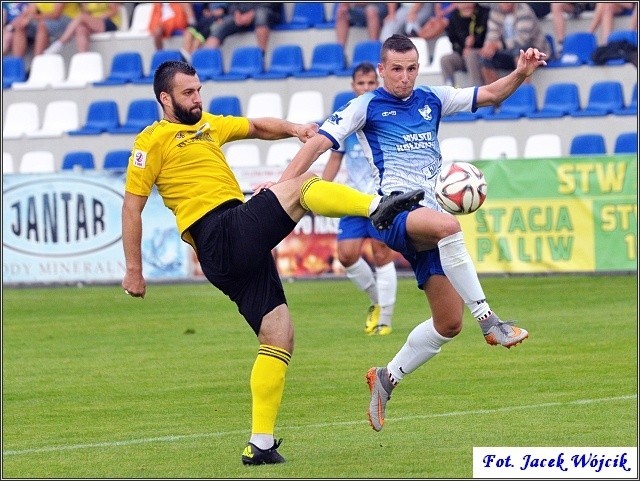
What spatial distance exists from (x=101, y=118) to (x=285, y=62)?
3.45 m

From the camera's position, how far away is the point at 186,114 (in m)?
7.80

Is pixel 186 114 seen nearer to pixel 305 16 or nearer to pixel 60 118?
pixel 305 16

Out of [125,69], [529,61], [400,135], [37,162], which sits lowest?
[37,162]

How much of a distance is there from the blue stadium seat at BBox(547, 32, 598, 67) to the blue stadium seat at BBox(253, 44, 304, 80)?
14.4 feet

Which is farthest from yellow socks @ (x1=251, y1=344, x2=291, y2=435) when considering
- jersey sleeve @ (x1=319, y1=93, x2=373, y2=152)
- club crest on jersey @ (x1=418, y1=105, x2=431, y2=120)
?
club crest on jersey @ (x1=418, y1=105, x2=431, y2=120)

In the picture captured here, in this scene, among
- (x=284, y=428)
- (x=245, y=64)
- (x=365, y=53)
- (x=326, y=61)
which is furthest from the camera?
(x=245, y=64)

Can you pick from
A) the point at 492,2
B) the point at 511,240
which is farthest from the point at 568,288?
the point at 492,2

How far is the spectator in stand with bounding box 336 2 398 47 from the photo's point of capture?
23.2 metres

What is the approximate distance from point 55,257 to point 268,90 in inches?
206

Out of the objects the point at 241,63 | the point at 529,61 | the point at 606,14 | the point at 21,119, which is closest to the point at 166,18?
the point at 241,63

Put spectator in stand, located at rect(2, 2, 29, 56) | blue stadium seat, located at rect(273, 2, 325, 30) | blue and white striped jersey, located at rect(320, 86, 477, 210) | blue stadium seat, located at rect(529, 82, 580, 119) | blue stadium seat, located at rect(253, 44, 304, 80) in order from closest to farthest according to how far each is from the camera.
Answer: blue and white striped jersey, located at rect(320, 86, 477, 210) → blue stadium seat, located at rect(529, 82, 580, 119) → blue stadium seat, located at rect(253, 44, 304, 80) → blue stadium seat, located at rect(273, 2, 325, 30) → spectator in stand, located at rect(2, 2, 29, 56)

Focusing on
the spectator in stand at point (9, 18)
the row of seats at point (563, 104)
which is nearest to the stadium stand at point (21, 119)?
the spectator in stand at point (9, 18)

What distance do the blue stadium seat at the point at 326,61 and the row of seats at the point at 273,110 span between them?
1.39ft

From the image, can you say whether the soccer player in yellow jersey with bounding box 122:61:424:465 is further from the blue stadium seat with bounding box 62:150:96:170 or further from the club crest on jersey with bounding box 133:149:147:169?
the blue stadium seat with bounding box 62:150:96:170
